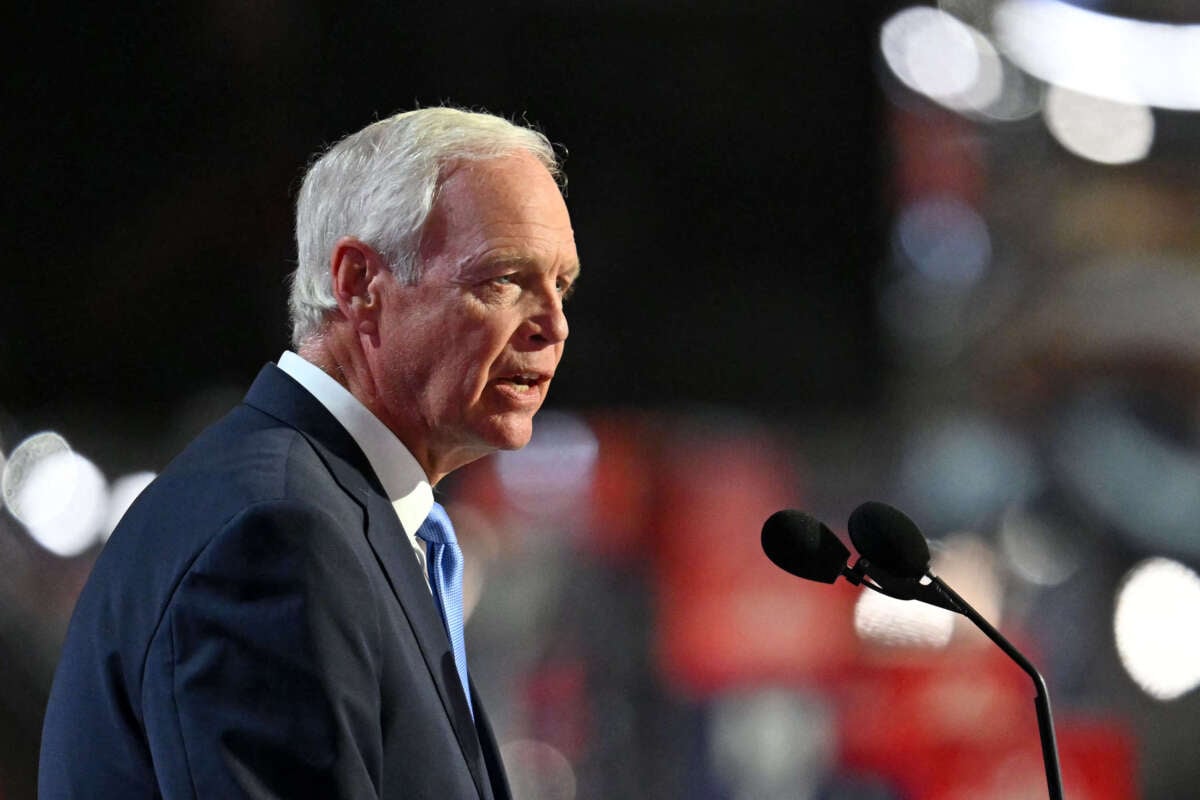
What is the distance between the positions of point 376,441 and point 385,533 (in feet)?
0.39

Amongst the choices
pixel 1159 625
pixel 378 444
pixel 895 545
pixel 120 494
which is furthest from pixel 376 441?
pixel 1159 625

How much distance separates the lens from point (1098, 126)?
3260 mm

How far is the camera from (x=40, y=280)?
272 centimetres

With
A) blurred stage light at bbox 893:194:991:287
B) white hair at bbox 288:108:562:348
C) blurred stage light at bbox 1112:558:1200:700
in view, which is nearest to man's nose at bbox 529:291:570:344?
white hair at bbox 288:108:562:348

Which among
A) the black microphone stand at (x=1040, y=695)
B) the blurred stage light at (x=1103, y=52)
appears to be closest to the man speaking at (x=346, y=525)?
the black microphone stand at (x=1040, y=695)

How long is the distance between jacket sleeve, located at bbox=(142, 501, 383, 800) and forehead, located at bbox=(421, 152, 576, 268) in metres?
0.38

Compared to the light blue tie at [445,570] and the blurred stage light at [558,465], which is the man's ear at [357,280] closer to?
the light blue tie at [445,570]

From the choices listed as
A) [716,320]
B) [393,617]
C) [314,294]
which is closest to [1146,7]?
[716,320]

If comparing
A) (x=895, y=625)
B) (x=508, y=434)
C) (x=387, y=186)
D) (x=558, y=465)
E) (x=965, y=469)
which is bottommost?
(x=895, y=625)

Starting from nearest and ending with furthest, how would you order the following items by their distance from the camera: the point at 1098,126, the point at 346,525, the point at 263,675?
the point at 263,675
the point at 346,525
the point at 1098,126

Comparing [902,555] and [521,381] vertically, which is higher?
[521,381]

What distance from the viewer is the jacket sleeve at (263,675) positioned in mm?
852

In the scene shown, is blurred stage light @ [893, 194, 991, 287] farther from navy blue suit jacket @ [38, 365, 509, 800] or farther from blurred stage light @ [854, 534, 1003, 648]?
navy blue suit jacket @ [38, 365, 509, 800]

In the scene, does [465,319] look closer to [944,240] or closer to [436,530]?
[436,530]
